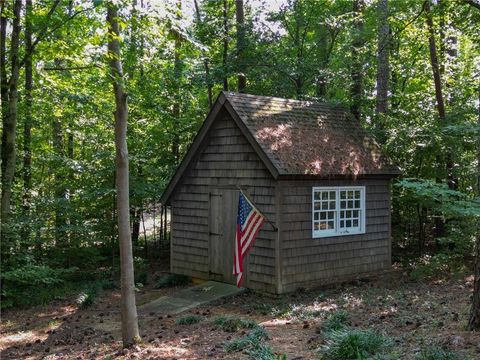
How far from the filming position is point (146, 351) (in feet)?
24.7

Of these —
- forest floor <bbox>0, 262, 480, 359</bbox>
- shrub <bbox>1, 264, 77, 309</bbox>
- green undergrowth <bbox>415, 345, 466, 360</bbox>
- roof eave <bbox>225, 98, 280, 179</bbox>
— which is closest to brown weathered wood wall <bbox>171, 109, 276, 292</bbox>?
roof eave <bbox>225, 98, 280, 179</bbox>

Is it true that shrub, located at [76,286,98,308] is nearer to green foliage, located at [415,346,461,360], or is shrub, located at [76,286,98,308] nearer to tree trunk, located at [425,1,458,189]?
green foliage, located at [415,346,461,360]

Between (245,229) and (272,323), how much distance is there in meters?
2.12

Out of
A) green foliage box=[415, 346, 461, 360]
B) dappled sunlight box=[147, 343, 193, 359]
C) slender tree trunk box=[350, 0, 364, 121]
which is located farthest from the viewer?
slender tree trunk box=[350, 0, 364, 121]

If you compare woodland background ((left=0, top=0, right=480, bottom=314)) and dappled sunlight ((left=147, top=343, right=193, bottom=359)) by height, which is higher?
woodland background ((left=0, top=0, right=480, bottom=314))

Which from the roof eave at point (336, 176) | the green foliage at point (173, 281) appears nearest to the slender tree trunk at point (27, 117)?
the green foliage at point (173, 281)

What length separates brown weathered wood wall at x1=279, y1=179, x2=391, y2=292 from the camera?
11289 millimetres

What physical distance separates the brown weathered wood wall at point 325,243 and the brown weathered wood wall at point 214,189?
363 millimetres

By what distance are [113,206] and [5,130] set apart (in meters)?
4.14

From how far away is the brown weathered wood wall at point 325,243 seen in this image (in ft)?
37.0

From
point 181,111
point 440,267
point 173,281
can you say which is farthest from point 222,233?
point 181,111

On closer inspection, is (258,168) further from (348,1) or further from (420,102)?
(348,1)

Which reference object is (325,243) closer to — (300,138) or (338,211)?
(338,211)

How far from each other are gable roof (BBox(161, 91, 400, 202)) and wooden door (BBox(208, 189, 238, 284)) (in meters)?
1.51
